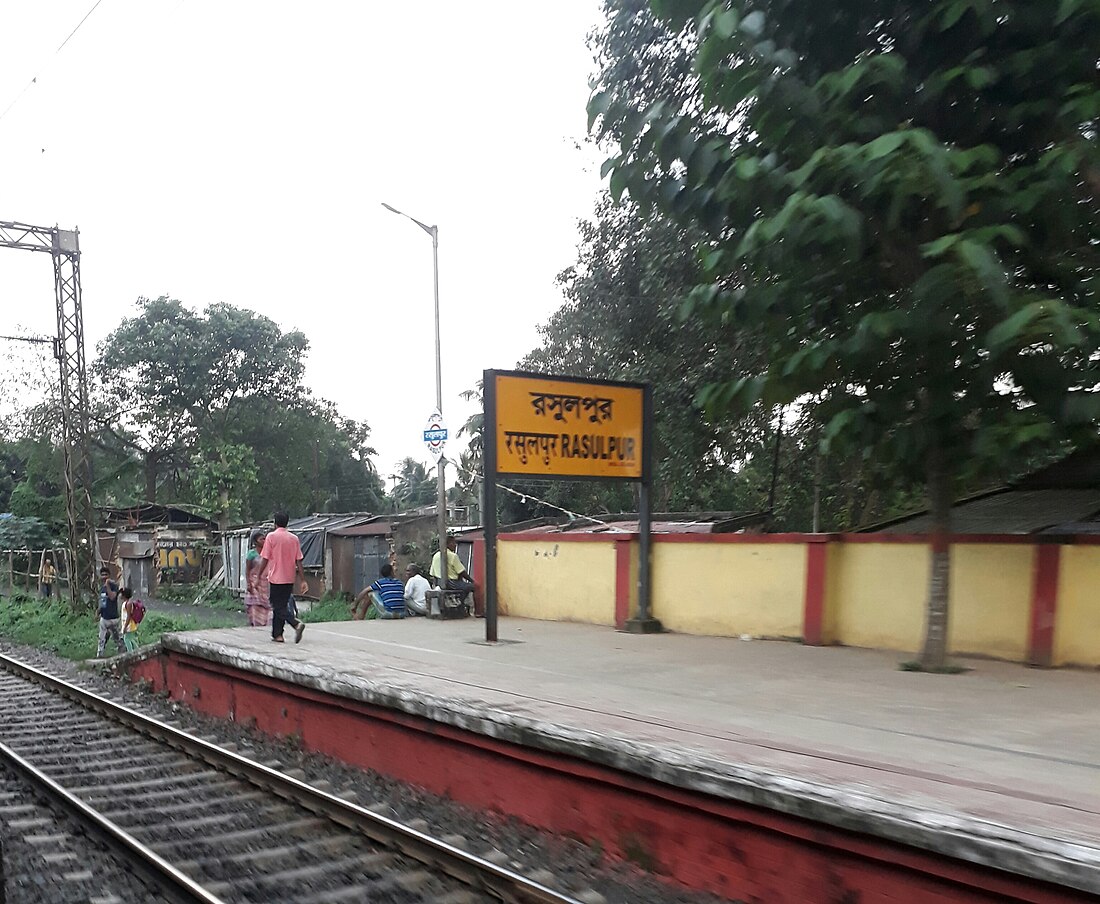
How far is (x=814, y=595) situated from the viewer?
968cm

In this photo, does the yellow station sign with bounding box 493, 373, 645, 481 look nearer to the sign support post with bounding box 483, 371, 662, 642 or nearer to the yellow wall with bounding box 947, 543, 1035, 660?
the sign support post with bounding box 483, 371, 662, 642

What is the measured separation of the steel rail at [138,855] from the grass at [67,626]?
9493mm

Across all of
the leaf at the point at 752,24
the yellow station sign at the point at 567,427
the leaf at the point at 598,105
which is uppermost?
the leaf at the point at 752,24

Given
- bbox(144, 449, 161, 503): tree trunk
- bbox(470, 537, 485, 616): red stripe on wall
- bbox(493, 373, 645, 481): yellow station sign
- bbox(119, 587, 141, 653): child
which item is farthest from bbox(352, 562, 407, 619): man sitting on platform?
bbox(144, 449, 161, 503): tree trunk

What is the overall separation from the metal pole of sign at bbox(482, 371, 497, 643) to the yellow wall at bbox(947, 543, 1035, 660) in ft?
15.5

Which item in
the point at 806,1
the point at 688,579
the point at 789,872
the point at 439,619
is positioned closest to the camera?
the point at 789,872

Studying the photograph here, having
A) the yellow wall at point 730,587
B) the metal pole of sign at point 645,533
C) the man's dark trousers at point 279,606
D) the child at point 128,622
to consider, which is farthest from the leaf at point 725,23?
the child at point 128,622

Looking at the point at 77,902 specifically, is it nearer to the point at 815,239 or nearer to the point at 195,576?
the point at 815,239

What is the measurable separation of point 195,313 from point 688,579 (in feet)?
100

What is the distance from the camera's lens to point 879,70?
6328mm

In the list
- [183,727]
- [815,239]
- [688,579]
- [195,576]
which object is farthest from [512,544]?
[195,576]

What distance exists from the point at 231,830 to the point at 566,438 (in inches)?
234

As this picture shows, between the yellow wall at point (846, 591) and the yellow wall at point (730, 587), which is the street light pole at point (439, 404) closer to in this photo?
the yellow wall at point (846, 591)

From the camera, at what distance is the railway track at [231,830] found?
4.92 meters
